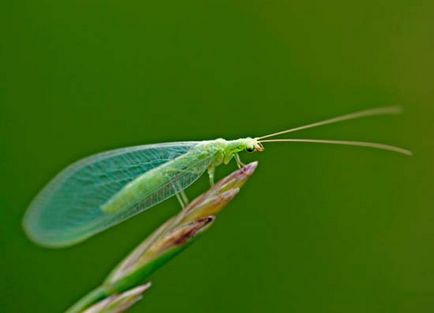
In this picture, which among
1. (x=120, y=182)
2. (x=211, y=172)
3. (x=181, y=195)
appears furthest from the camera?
(x=211, y=172)

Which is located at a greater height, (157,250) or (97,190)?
(97,190)

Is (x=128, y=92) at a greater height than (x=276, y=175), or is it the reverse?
(x=128, y=92)

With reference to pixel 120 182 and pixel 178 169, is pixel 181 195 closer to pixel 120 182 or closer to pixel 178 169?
pixel 178 169

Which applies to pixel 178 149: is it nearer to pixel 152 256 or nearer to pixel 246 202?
pixel 246 202

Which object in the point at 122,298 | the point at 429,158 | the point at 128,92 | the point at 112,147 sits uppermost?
the point at 128,92

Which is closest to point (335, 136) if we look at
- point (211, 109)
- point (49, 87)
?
point (211, 109)

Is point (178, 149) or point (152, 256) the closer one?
point (152, 256)

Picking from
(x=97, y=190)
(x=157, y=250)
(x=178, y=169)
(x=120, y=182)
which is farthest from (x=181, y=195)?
(x=157, y=250)

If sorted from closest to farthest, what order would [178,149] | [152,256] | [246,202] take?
[152,256]
[178,149]
[246,202]
